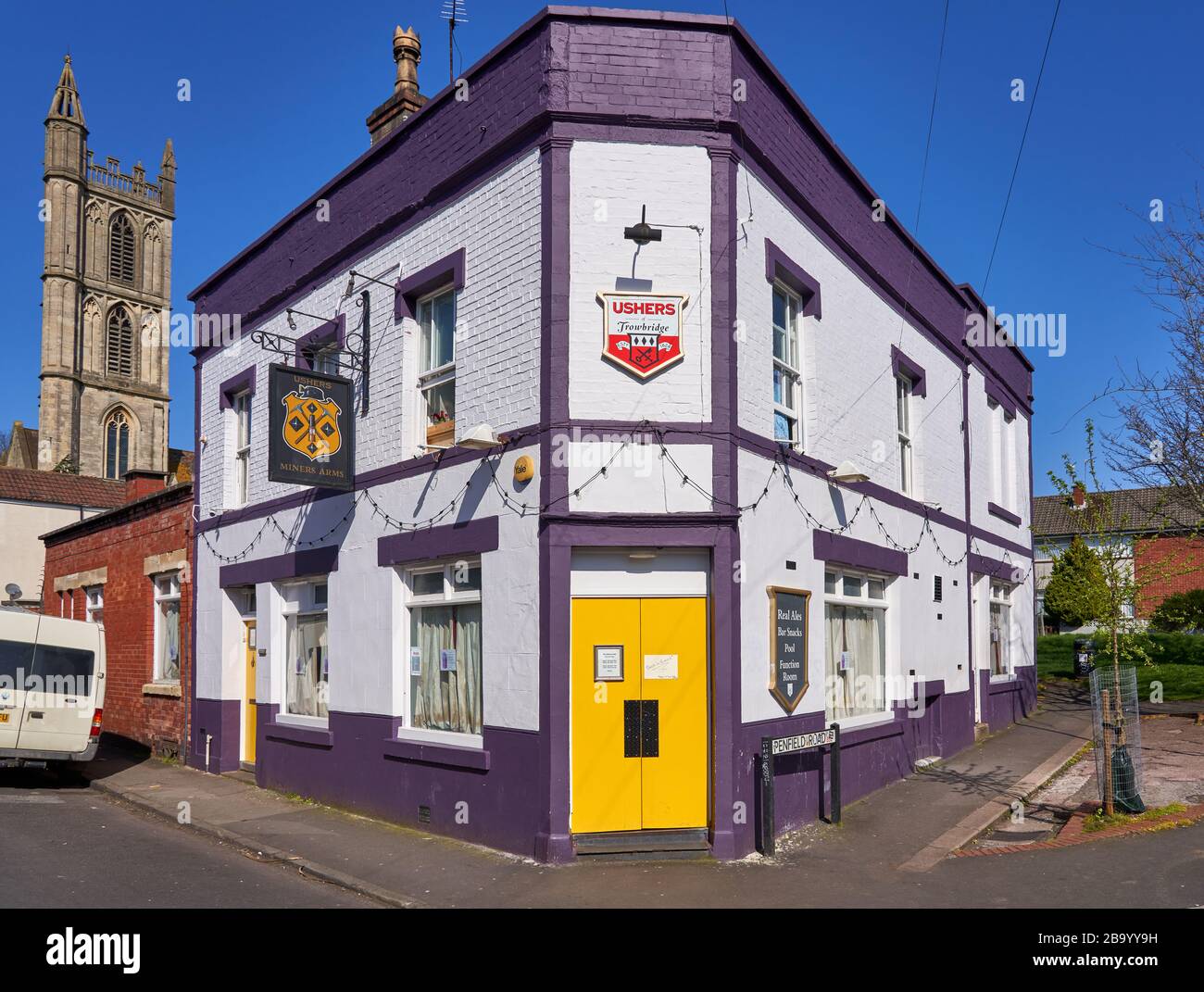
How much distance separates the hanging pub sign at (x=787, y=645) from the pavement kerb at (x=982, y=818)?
6.39 feet

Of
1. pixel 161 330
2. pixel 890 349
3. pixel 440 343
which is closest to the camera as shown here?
pixel 440 343

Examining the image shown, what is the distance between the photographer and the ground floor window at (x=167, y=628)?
714 inches

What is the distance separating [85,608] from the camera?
21.9 m

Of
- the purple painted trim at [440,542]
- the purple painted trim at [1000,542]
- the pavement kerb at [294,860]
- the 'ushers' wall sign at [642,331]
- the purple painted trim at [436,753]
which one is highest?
the 'ushers' wall sign at [642,331]

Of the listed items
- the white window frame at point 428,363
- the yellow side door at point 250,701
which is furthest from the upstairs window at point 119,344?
the white window frame at point 428,363

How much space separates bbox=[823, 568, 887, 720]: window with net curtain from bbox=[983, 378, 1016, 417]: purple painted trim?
752 centimetres

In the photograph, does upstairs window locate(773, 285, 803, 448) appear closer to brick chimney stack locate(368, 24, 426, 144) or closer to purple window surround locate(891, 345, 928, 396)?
purple window surround locate(891, 345, 928, 396)

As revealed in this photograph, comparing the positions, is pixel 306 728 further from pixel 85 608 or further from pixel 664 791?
pixel 85 608

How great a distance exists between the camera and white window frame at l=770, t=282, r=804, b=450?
11795 mm

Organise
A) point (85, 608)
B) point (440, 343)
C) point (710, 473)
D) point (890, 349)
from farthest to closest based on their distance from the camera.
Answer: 1. point (85, 608)
2. point (890, 349)
3. point (440, 343)
4. point (710, 473)

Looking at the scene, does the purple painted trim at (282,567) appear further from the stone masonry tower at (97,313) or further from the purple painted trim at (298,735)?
the stone masonry tower at (97,313)

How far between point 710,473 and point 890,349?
601 cm

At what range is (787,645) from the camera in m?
11.0
